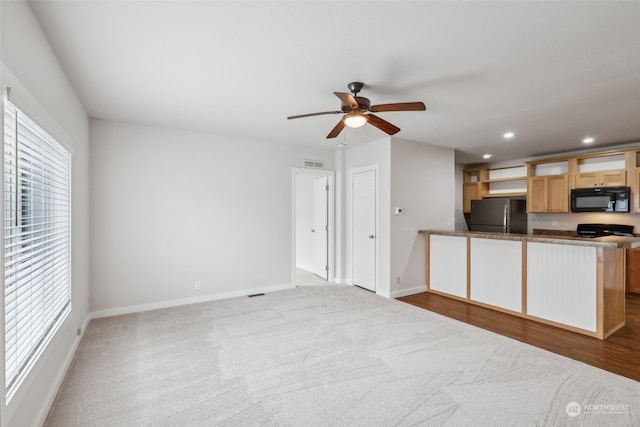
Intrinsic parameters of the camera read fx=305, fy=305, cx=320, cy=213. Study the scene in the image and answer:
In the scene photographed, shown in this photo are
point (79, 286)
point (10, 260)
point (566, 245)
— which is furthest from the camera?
point (566, 245)

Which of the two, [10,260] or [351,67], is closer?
[10,260]

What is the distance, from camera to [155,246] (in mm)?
4184

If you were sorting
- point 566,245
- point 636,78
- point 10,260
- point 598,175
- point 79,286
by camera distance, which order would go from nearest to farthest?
point 10,260
point 636,78
point 79,286
point 566,245
point 598,175

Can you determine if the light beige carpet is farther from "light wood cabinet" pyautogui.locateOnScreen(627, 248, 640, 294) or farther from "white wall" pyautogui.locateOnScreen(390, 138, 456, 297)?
"light wood cabinet" pyautogui.locateOnScreen(627, 248, 640, 294)

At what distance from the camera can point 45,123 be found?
204 centimetres

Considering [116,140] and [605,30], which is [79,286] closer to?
[116,140]

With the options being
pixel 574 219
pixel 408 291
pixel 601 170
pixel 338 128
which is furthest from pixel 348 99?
pixel 574 219

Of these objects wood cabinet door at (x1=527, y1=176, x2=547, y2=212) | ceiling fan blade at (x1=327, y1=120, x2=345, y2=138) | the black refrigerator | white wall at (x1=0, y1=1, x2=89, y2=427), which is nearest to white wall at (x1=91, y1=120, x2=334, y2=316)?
white wall at (x1=0, y1=1, x2=89, y2=427)

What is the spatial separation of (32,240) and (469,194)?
24.9ft

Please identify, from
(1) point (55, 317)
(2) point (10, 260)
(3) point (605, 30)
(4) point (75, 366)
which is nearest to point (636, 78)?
(3) point (605, 30)

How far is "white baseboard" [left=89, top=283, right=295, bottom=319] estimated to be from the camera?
389 centimetres

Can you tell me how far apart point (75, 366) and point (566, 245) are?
513 centimetres

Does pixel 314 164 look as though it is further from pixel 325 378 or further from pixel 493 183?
pixel 493 183

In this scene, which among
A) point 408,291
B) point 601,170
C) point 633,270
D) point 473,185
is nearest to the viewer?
point 633,270
